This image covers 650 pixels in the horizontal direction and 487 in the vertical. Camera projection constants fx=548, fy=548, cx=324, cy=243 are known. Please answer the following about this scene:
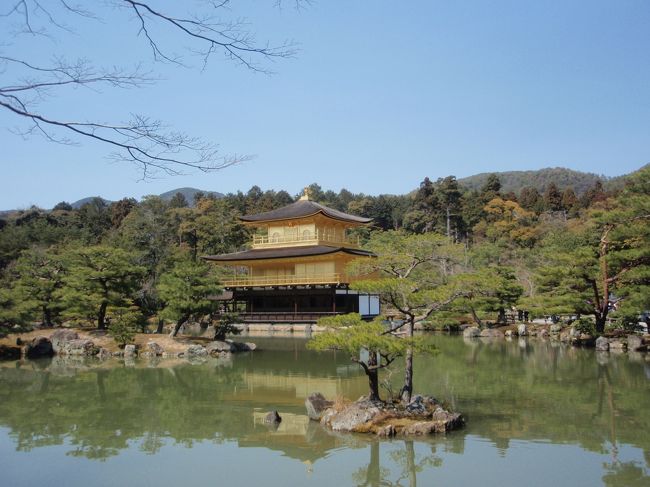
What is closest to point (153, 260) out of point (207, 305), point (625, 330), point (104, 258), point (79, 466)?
point (104, 258)

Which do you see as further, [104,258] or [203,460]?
[104,258]

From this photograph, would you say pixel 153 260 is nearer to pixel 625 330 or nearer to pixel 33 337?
pixel 33 337

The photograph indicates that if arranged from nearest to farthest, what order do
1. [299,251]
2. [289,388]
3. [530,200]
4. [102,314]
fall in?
[289,388] < [102,314] < [299,251] < [530,200]

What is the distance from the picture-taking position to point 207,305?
19.3m

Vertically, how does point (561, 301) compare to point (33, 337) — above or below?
above

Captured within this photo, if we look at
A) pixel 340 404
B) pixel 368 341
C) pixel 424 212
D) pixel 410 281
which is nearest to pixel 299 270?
pixel 340 404

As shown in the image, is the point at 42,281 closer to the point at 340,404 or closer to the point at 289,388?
the point at 289,388

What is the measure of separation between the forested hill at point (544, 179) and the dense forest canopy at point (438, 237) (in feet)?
166

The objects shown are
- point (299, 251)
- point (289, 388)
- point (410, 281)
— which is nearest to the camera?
point (410, 281)

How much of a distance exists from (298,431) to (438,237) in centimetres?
392

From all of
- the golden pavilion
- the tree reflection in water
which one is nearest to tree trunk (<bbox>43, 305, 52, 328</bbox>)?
the golden pavilion

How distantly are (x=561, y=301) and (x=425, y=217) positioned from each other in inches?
1354

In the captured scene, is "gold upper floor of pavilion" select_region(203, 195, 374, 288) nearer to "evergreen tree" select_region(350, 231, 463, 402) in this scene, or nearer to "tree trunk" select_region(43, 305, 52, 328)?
"tree trunk" select_region(43, 305, 52, 328)

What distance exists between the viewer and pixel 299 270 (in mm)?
29656
